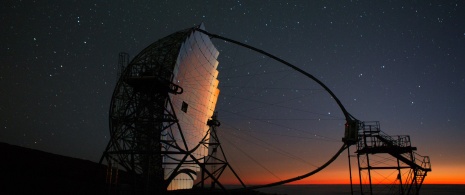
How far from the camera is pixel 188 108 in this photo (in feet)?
82.4

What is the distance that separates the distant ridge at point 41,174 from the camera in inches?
746

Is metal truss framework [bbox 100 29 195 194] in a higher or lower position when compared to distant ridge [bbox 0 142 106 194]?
higher

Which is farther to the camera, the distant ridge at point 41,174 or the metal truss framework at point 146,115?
the metal truss framework at point 146,115

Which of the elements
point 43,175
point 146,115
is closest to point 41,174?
point 43,175

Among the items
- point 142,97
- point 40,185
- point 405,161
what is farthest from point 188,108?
point 405,161

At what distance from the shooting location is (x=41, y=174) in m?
22.0

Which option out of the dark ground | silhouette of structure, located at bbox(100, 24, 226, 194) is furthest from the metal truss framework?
the dark ground

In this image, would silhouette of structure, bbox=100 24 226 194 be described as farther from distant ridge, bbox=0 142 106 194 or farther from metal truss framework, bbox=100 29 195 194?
distant ridge, bbox=0 142 106 194

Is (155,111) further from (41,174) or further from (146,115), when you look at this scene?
(41,174)

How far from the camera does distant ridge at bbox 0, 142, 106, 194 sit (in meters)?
18.9

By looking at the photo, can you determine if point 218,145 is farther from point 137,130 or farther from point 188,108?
point 137,130

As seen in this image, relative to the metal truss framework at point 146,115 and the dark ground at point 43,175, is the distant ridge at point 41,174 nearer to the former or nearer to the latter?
the dark ground at point 43,175

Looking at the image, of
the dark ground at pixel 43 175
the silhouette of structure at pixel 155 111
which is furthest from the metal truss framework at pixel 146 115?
the dark ground at pixel 43 175

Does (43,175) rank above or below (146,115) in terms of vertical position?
below
